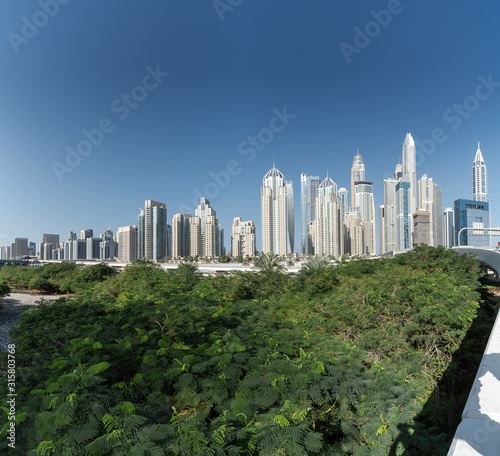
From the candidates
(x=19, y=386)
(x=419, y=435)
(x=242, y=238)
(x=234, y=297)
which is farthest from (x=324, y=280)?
(x=242, y=238)

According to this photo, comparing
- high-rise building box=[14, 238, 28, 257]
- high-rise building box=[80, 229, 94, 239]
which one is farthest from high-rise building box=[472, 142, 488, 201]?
high-rise building box=[14, 238, 28, 257]

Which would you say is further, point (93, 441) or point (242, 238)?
point (242, 238)

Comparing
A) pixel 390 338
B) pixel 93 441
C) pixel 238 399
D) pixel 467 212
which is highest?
pixel 467 212

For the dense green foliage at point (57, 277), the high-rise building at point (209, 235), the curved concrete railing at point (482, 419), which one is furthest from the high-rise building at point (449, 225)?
the curved concrete railing at point (482, 419)

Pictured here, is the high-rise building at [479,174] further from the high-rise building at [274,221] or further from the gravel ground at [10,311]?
the gravel ground at [10,311]

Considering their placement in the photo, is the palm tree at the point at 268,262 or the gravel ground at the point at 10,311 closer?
the gravel ground at the point at 10,311

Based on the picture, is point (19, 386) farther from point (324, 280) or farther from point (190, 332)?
point (324, 280)

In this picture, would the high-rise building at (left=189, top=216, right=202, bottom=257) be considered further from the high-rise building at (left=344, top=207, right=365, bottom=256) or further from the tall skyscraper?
the tall skyscraper
